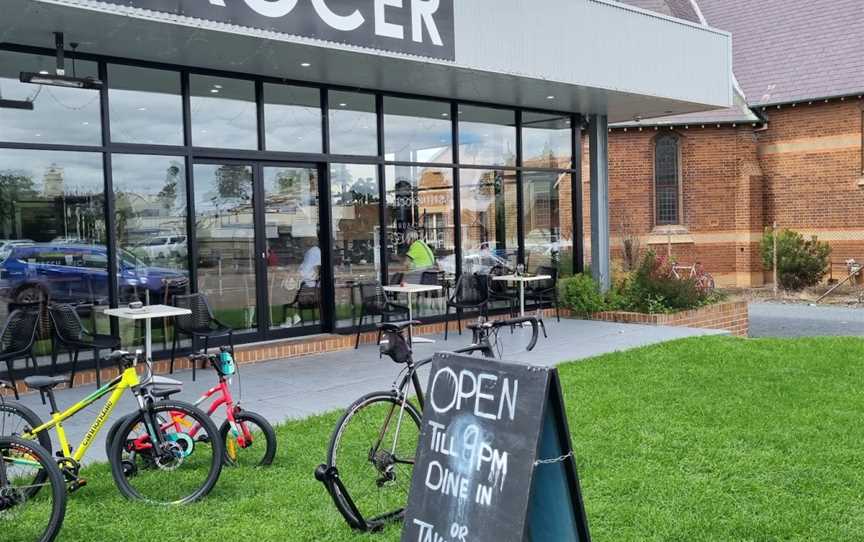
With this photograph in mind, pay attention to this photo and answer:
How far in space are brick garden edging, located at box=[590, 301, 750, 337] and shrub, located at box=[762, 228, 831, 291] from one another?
7.05 m

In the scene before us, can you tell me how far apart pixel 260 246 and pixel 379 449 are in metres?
6.00

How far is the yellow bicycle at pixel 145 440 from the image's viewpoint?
4.55 m

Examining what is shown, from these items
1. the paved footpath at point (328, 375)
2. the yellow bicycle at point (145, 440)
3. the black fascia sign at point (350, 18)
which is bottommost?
the paved footpath at point (328, 375)

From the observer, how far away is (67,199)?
841 cm

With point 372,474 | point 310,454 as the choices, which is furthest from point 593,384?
point 372,474

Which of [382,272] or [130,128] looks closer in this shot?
[130,128]

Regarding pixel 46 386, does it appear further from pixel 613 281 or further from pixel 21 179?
pixel 613 281

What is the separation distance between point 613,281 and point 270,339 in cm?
666

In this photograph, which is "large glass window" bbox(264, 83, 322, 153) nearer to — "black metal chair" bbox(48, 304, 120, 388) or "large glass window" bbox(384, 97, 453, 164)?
"large glass window" bbox(384, 97, 453, 164)

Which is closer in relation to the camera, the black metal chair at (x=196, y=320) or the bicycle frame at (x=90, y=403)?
the bicycle frame at (x=90, y=403)

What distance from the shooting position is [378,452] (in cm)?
442

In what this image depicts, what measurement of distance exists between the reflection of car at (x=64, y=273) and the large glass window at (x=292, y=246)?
167 centimetres

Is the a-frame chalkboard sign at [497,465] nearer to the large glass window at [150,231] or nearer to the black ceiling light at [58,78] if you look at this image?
the black ceiling light at [58,78]

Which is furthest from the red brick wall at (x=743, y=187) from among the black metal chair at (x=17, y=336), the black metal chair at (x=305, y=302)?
the black metal chair at (x=17, y=336)
